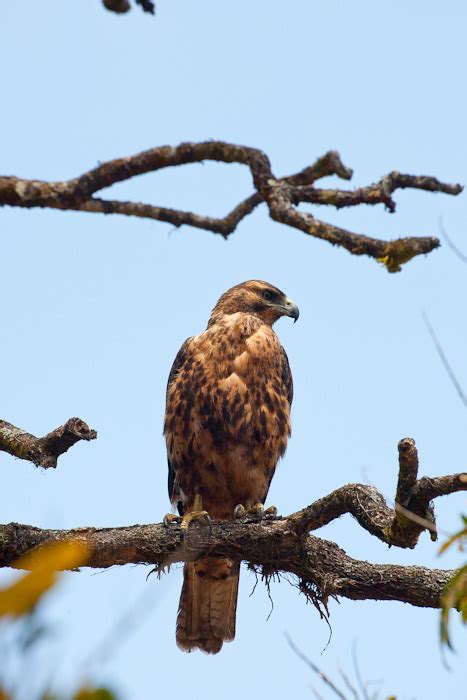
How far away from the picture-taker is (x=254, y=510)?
5902 mm

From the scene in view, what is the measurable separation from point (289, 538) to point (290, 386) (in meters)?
1.96

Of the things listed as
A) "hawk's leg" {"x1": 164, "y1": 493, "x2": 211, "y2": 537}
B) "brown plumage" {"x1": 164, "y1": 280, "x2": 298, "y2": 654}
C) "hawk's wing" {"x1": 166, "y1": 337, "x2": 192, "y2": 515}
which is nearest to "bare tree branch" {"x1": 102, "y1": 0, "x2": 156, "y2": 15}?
"hawk's leg" {"x1": 164, "y1": 493, "x2": 211, "y2": 537}

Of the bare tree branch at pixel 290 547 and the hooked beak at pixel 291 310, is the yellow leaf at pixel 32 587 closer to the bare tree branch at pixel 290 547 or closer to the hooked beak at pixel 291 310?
the bare tree branch at pixel 290 547

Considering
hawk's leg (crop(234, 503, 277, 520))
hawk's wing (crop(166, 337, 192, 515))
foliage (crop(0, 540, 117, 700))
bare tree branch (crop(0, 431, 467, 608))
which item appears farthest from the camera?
hawk's wing (crop(166, 337, 192, 515))

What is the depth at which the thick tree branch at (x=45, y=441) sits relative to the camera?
3.96 meters

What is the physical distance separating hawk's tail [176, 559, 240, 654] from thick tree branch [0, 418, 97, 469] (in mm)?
→ 1973

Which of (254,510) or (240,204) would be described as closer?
(240,204)

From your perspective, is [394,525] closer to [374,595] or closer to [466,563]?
[374,595]

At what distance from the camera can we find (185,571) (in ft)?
19.7

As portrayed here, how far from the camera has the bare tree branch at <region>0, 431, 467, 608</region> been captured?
4.09 m

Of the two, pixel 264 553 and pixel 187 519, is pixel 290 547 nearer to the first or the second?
pixel 264 553

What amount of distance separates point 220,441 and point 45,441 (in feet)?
6.71

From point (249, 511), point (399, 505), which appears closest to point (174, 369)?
point (249, 511)

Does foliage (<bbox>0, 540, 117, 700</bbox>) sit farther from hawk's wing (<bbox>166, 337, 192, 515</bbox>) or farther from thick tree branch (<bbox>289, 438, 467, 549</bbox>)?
hawk's wing (<bbox>166, 337, 192, 515</bbox>)
